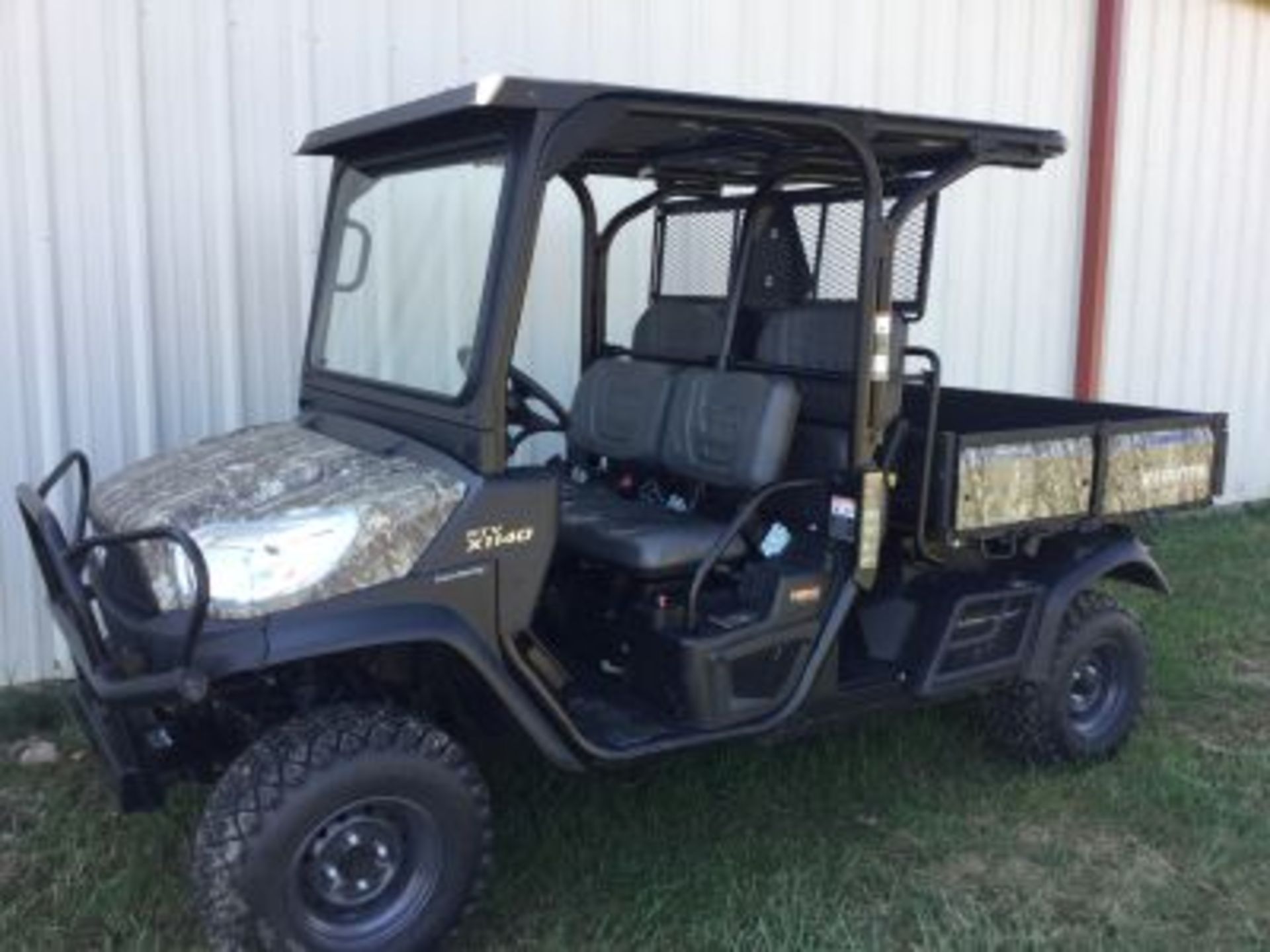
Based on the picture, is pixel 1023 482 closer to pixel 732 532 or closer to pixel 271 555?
pixel 732 532

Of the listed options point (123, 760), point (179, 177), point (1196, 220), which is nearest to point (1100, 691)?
point (123, 760)

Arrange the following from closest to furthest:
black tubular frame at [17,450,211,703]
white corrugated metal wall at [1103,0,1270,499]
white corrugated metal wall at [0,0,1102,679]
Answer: black tubular frame at [17,450,211,703] < white corrugated metal wall at [0,0,1102,679] < white corrugated metal wall at [1103,0,1270,499]

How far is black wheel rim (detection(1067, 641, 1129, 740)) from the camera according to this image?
14.2ft

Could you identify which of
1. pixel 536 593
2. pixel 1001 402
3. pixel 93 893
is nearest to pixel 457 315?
pixel 536 593

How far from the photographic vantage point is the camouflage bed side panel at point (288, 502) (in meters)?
2.97

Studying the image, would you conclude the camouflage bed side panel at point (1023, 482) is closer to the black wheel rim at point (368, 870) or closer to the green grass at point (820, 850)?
the green grass at point (820, 850)

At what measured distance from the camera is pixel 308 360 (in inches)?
159

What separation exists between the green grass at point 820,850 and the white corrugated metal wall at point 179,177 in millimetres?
1036

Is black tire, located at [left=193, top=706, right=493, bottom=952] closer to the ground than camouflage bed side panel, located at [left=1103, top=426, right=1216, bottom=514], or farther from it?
closer to the ground

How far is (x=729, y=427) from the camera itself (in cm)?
377

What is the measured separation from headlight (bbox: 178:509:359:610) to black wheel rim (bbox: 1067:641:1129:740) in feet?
7.98

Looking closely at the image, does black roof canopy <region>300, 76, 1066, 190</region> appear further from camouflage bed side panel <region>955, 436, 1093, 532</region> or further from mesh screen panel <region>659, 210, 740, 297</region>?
camouflage bed side panel <region>955, 436, 1093, 532</region>

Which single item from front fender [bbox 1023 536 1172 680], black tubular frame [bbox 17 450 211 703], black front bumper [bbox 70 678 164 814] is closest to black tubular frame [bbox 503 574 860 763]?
front fender [bbox 1023 536 1172 680]

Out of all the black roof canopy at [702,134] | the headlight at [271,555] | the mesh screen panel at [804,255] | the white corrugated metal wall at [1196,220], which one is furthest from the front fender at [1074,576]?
the white corrugated metal wall at [1196,220]
